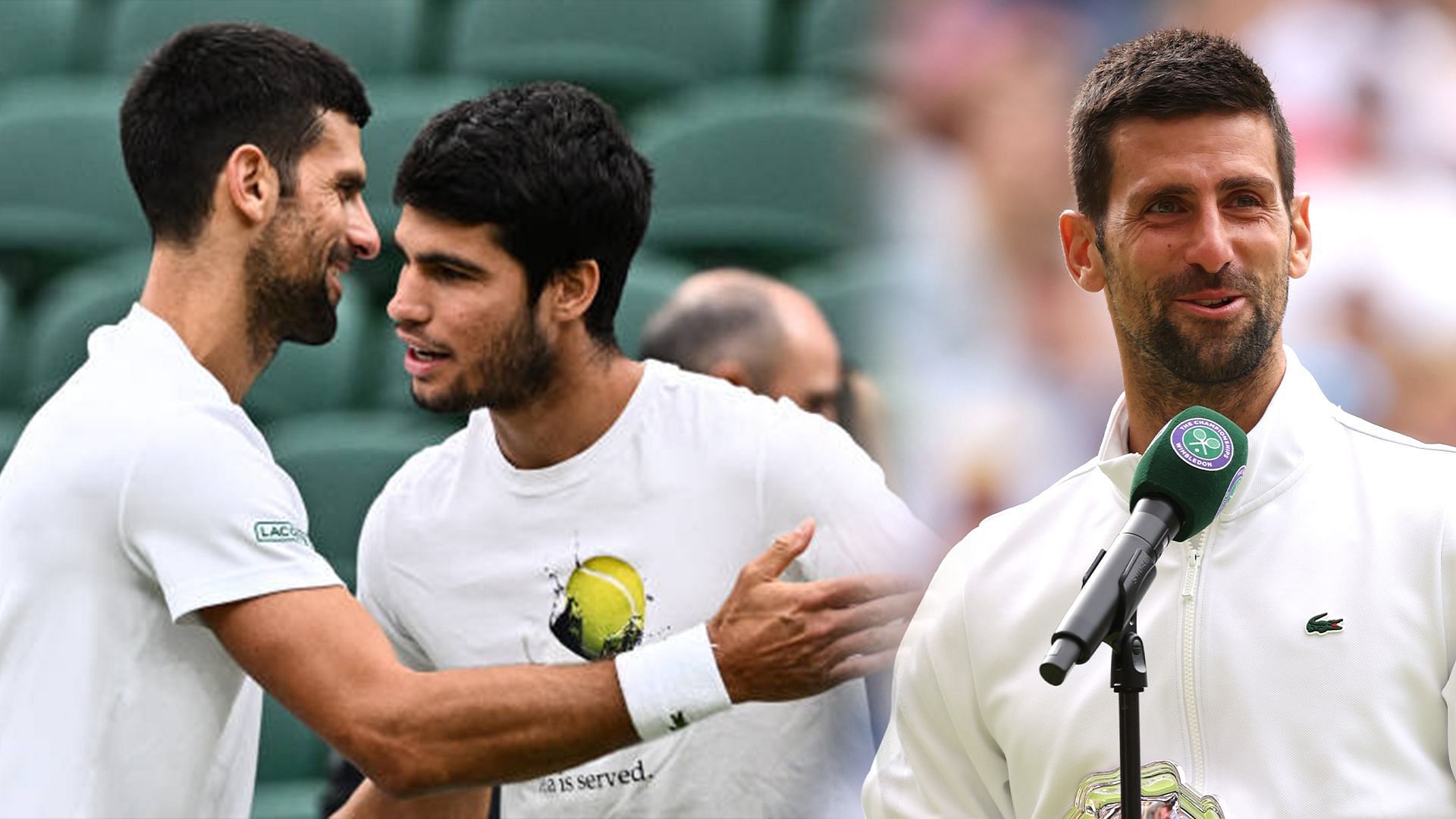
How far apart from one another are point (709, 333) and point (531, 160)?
0.75 meters

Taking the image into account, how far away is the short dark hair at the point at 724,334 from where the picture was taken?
10.3ft

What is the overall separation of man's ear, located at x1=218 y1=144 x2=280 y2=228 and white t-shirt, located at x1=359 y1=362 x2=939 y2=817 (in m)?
0.41

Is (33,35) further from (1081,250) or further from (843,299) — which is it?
(1081,250)

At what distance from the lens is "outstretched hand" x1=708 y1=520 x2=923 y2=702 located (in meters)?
2.11

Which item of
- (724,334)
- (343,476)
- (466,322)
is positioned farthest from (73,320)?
(466,322)

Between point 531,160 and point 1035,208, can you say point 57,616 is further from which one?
point 1035,208

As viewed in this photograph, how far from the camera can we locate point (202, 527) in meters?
2.15

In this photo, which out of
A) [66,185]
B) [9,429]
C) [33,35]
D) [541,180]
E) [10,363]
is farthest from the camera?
[33,35]

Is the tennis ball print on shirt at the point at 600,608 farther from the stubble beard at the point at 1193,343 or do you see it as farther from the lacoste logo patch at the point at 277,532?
the stubble beard at the point at 1193,343

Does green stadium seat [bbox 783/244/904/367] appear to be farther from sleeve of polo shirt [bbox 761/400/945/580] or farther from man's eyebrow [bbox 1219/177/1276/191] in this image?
man's eyebrow [bbox 1219/177/1276/191]

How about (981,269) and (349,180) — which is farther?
(349,180)

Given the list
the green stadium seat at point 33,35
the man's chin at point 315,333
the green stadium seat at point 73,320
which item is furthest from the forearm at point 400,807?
the green stadium seat at point 33,35

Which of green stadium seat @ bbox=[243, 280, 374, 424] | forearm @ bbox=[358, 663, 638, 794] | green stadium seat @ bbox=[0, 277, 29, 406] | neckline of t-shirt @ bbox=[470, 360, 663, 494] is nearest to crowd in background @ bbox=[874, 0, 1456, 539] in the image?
forearm @ bbox=[358, 663, 638, 794]

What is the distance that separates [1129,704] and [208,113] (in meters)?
1.46
